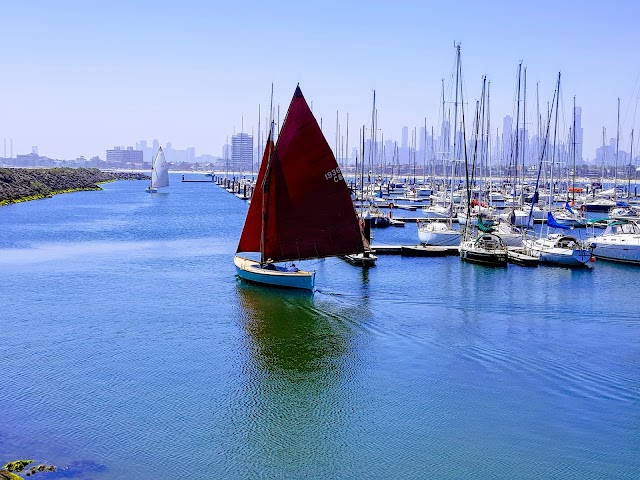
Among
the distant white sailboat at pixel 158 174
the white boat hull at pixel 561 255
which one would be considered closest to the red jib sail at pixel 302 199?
the white boat hull at pixel 561 255

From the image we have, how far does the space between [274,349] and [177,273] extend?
65.1 feet

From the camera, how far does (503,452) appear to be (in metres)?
21.3

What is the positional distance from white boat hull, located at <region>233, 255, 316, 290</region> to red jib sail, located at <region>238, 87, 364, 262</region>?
1239 mm

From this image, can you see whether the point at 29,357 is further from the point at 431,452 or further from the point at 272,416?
the point at 431,452

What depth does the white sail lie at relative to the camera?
16525 centimetres

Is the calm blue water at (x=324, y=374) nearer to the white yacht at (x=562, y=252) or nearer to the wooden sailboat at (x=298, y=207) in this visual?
the wooden sailboat at (x=298, y=207)

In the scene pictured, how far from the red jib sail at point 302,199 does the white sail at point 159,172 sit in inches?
4958

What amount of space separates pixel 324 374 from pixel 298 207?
15.2 metres

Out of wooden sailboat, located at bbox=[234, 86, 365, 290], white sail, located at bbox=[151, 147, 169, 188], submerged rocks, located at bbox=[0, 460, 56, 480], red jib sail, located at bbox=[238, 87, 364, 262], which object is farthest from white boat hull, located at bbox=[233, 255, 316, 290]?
white sail, located at bbox=[151, 147, 169, 188]

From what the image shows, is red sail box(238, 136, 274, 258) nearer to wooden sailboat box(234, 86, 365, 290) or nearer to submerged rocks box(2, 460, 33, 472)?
wooden sailboat box(234, 86, 365, 290)

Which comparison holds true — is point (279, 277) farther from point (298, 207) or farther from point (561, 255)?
point (561, 255)

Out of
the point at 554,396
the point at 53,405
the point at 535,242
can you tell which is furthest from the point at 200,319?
the point at 535,242

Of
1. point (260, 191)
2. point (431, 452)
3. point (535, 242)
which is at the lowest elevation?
point (431, 452)

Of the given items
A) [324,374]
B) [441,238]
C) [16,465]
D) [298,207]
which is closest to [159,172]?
[441,238]
